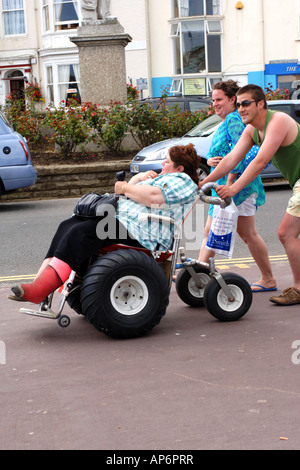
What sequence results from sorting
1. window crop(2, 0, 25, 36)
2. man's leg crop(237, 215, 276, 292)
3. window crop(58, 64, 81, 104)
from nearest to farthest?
man's leg crop(237, 215, 276, 292) → window crop(58, 64, 81, 104) → window crop(2, 0, 25, 36)

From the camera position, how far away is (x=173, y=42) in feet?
121

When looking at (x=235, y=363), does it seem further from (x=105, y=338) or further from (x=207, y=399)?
(x=105, y=338)

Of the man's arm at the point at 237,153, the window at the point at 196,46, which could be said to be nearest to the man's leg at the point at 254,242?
the man's arm at the point at 237,153

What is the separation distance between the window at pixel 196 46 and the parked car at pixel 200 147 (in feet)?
73.1

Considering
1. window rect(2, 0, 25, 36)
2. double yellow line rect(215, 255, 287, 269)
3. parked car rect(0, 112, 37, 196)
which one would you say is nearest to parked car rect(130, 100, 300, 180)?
parked car rect(0, 112, 37, 196)

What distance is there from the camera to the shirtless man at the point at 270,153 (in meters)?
5.62

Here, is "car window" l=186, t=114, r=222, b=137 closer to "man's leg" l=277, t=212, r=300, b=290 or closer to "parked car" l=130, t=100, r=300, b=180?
"parked car" l=130, t=100, r=300, b=180

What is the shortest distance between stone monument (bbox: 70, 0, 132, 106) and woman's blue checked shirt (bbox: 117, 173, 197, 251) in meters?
12.5

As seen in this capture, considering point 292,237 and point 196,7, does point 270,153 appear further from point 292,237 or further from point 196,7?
point 196,7

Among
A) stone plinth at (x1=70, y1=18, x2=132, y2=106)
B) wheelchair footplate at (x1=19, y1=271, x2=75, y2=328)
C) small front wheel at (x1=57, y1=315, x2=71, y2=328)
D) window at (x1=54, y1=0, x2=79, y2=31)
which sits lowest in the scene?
small front wheel at (x1=57, y1=315, x2=71, y2=328)

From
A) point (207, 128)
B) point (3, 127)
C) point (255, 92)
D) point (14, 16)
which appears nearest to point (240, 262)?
point (255, 92)

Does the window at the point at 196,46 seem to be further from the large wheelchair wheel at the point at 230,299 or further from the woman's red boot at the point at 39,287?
the woman's red boot at the point at 39,287

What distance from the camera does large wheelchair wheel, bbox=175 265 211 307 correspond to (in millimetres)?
6008

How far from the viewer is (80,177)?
15.8 meters
